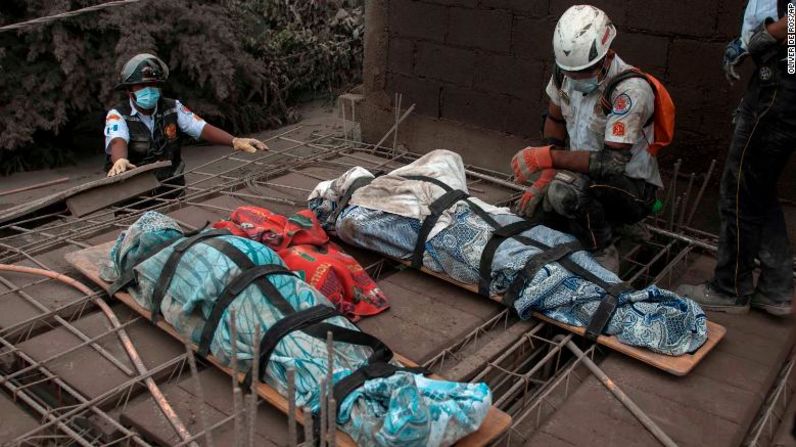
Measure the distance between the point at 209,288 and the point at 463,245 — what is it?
136cm

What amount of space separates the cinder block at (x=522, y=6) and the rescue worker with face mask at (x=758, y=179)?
1.61 metres

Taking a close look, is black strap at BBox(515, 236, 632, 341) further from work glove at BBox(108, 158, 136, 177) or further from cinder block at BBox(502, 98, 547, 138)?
work glove at BBox(108, 158, 136, 177)

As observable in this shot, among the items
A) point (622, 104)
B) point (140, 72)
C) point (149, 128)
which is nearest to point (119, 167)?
point (149, 128)

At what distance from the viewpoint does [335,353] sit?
2.88 m

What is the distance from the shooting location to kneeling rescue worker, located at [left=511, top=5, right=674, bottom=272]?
3805 millimetres

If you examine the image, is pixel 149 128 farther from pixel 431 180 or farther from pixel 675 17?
pixel 675 17

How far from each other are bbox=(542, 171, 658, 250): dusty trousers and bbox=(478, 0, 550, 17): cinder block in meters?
1.48

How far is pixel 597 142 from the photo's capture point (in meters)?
4.15

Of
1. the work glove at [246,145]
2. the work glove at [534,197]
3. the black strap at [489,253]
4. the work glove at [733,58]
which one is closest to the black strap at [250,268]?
the black strap at [489,253]

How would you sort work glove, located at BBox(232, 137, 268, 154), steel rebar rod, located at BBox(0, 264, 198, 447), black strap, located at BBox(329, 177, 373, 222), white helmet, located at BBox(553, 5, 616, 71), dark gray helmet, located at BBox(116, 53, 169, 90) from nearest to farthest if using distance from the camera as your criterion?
steel rebar rod, located at BBox(0, 264, 198, 447) < white helmet, located at BBox(553, 5, 616, 71) < black strap, located at BBox(329, 177, 373, 222) < dark gray helmet, located at BBox(116, 53, 169, 90) < work glove, located at BBox(232, 137, 268, 154)

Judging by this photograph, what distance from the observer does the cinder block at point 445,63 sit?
5602 mm

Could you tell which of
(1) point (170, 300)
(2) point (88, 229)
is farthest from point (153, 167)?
(1) point (170, 300)

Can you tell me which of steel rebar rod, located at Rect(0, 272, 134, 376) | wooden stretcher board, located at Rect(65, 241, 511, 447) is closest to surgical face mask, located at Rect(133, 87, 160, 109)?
wooden stretcher board, located at Rect(65, 241, 511, 447)

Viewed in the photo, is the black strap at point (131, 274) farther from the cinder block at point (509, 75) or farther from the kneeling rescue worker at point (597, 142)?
the cinder block at point (509, 75)
